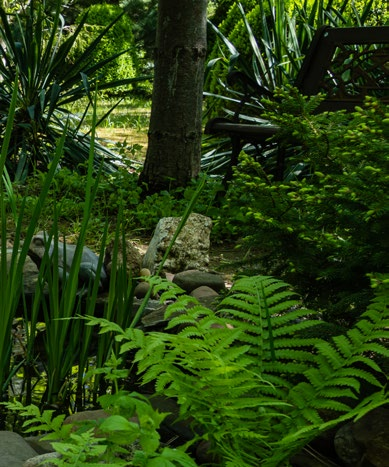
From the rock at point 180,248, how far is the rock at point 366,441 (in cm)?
223

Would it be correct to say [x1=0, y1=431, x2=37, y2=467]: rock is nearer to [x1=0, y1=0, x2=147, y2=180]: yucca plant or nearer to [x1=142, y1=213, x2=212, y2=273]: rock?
[x1=142, y1=213, x2=212, y2=273]: rock

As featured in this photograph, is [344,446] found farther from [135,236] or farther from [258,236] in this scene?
[135,236]

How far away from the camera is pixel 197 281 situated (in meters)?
3.79

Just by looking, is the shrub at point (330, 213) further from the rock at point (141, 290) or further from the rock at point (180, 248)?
the rock at point (180, 248)

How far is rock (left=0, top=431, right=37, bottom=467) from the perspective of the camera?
196 cm

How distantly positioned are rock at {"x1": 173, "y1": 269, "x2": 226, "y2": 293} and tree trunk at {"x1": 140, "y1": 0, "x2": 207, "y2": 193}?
182 centimetres

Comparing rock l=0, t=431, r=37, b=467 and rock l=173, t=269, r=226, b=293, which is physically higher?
rock l=173, t=269, r=226, b=293

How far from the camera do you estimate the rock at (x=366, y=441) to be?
1.90 m

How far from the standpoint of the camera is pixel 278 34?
7387mm

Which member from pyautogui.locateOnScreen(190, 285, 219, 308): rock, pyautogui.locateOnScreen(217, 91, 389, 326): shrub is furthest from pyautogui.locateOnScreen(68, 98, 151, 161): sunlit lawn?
pyautogui.locateOnScreen(217, 91, 389, 326): shrub

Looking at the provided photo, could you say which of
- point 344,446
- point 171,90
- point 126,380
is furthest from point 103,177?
point 344,446

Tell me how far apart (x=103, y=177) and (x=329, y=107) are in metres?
1.82

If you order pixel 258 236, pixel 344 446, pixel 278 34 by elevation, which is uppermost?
pixel 278 34

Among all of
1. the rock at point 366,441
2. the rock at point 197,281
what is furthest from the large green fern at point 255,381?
the rock at point 197,281
